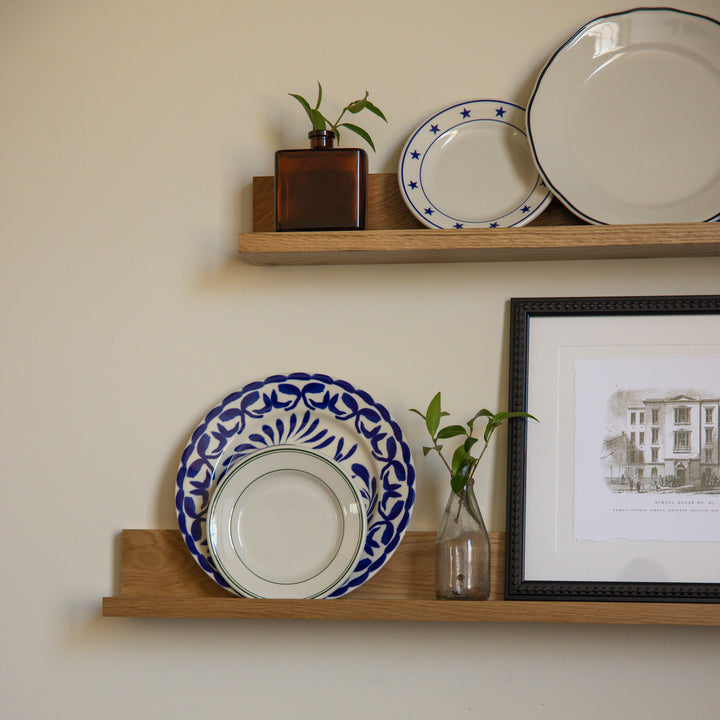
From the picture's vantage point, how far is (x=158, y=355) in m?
1.47

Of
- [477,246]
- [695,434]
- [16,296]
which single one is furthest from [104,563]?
[695,434]

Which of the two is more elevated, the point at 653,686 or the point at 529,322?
the point at 529,322

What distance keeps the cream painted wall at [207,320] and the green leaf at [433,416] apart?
0.07 metres

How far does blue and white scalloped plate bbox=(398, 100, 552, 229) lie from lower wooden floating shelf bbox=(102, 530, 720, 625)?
49cm

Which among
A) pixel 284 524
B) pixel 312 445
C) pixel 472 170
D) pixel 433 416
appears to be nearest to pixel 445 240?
pixel 472 170

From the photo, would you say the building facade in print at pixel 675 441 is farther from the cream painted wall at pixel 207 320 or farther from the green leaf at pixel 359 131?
the green leaf at pixel 359 131

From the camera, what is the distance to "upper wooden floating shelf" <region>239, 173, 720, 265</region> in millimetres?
1261

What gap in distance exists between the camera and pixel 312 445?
140 centimetres

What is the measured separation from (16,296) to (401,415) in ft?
2.21

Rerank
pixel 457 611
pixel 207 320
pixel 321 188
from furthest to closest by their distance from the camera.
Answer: pixel 207 320
pixel 321 188
pixel 457 611

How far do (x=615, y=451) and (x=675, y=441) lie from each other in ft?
0.29

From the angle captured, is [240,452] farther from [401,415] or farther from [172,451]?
[401,415]

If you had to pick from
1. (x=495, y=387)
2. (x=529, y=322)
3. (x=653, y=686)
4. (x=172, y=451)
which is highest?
(x=529, y=322)

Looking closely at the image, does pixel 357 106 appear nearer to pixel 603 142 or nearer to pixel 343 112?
pixel 343 112
